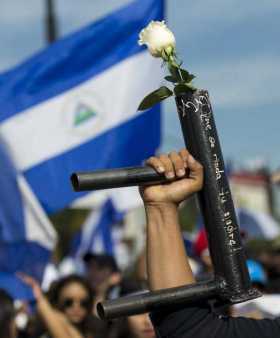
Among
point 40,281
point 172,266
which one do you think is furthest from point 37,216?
point 172,266

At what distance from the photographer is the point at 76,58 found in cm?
843

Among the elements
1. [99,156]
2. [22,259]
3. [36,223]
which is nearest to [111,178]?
[36,223]

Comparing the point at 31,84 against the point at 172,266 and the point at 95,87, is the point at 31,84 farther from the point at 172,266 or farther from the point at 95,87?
the point at 172,266

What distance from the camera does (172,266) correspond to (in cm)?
243

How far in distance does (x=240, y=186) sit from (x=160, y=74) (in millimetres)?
90482

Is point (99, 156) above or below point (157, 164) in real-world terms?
above

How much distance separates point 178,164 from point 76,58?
6109 millimetres

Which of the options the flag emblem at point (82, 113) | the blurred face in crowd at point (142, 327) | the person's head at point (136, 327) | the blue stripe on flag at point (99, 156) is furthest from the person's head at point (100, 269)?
the blurred face in crowd at point (142, 327)

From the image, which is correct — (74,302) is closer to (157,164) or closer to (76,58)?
(76,58)

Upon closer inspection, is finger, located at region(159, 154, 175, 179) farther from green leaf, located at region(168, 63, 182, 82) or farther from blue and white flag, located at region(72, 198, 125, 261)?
blue and white flag, located at region(72, 198, 125, 261)

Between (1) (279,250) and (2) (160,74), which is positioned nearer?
(2) (160,74)

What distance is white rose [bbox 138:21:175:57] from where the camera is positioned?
2.38 meters

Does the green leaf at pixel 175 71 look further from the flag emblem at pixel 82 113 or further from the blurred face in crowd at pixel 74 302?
the flag emblem at pixel 82 113

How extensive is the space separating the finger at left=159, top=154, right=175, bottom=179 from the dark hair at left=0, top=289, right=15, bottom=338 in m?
2.97
